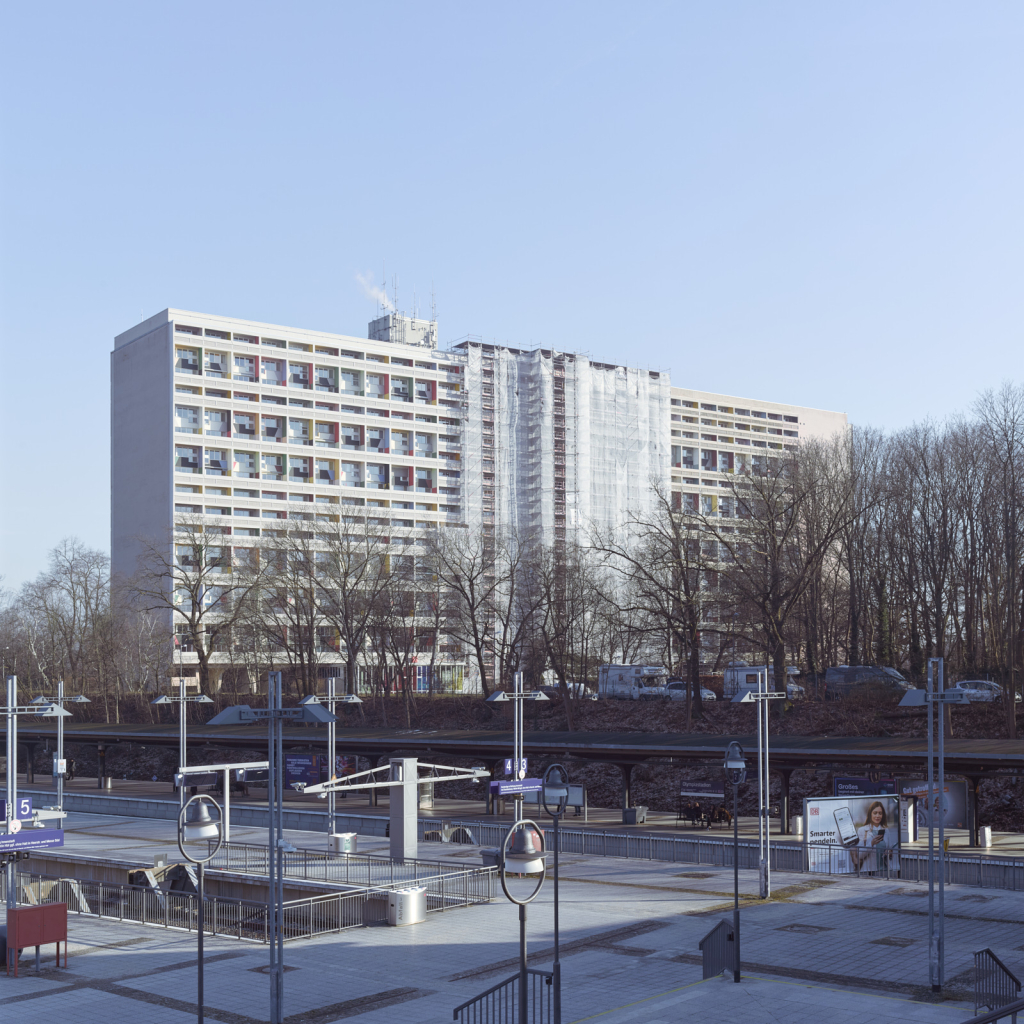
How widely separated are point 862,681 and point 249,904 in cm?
4265

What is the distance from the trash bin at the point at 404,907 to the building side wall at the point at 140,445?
7774 centimetres

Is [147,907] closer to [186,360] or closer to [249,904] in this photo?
[249,904]

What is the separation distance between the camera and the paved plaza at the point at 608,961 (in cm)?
1805

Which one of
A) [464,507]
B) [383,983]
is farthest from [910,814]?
[464,507]

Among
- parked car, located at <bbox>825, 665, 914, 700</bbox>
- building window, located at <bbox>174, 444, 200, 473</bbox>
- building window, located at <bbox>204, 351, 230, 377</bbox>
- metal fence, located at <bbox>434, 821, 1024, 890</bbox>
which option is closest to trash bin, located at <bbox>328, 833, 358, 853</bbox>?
metal fence, located at <bbox>434, 821, 1024, 890</bbox>

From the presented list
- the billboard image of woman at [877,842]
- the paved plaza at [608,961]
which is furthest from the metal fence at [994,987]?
the billboard image of woman at [877,842]

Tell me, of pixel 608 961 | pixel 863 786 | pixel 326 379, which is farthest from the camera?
pixel 326 379

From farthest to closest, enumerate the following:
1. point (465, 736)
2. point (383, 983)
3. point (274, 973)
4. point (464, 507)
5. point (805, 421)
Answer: point (805, 421)
point (464, 507)
point (465, 736)
point (383, 983)
point (274, 973)

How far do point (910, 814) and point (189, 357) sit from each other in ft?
263

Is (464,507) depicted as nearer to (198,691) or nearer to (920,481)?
(198,691)

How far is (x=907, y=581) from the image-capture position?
63.8m

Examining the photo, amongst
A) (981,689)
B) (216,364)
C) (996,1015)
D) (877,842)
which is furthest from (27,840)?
(216,364)

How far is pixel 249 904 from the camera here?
2736cm

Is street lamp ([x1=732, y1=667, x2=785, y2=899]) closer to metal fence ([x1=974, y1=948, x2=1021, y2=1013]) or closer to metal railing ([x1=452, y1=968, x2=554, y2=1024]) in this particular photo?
metal fence ([x1=974, y1=948, x2=1021, y2=1013])
